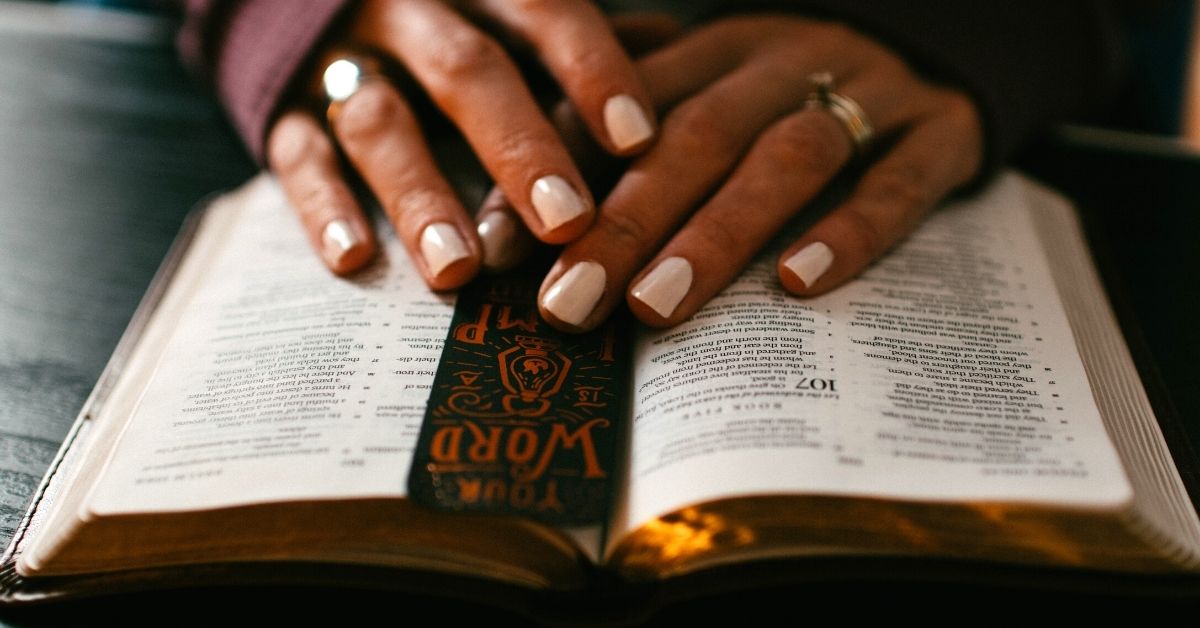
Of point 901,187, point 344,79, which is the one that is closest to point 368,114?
point 344,79

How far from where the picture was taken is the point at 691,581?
1.25 feet

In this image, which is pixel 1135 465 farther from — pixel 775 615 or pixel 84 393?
pixel 84 393

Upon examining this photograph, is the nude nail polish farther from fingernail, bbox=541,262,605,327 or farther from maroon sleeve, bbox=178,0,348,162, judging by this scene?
maroon sleeve, bbox=178,0,348,162

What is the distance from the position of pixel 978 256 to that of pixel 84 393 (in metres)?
0.57

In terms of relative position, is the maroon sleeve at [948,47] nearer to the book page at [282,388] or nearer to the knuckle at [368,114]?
the knuckle at [368,114]

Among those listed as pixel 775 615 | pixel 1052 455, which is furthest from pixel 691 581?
pixel 1052 455

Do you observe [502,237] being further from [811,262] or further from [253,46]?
[253,46]

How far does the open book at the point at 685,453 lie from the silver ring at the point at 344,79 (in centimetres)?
18

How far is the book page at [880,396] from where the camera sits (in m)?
0.37

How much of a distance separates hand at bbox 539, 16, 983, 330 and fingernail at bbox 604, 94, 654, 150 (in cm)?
2

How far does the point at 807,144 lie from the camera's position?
55 centimetres

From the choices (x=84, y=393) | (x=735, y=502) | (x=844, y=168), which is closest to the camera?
(x=735, y=502)

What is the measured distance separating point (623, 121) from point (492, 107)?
0.28 ft

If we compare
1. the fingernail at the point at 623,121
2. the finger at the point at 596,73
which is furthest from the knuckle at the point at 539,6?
the fingernail at the point at 623,121
